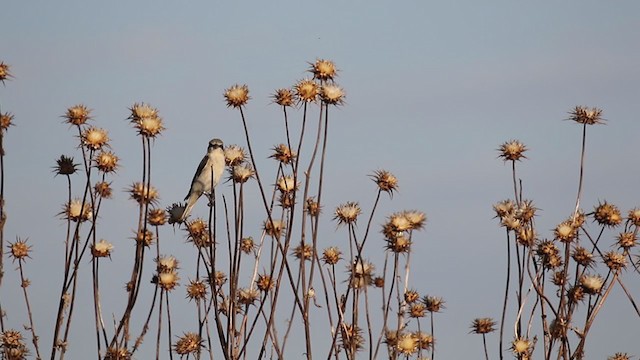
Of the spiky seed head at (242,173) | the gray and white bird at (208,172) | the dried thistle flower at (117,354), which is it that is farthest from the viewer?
the gray and white bird at (208,172)

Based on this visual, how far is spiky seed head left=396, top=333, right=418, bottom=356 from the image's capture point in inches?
285

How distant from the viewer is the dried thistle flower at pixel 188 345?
755 cm

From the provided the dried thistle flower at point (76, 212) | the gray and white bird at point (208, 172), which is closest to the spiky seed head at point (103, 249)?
the dried thistle flower at point (76, 212)

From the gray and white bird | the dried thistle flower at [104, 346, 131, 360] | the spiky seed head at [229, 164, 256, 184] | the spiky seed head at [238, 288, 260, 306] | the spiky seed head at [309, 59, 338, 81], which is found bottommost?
the dried thistle flower at [104, 346, 131, 360]

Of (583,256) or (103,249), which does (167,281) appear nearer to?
(103,249)

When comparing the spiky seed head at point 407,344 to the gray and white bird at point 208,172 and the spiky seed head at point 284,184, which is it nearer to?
the spiky seed head at point 284,184

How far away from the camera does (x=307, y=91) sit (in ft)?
23.6

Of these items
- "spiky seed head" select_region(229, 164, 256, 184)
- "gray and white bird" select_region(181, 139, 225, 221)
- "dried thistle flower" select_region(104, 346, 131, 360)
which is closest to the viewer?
"dried thistle flower" select_region(104, 346, 131, 360)

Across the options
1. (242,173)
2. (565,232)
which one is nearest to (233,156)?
(242,173)

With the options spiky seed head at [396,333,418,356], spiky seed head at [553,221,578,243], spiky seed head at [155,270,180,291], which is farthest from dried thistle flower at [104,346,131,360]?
spiky seed head at [553,221,578,243]

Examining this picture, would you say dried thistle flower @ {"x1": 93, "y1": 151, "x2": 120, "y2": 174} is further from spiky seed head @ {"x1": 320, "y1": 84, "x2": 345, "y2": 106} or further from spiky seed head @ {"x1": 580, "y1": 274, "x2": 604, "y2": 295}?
spiky seed head @ {"x1": 580, "y1": 274, "x2": 604, "y2": 295}

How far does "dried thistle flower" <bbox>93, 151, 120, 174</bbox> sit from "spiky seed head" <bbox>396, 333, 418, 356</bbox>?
2.16m

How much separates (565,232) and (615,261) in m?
0.58

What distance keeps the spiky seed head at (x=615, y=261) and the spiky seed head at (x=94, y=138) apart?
3585 mm
